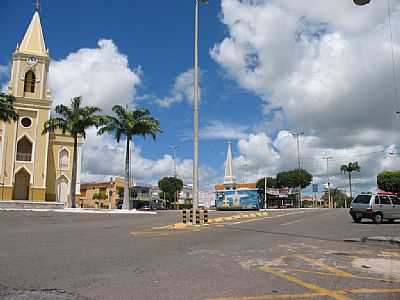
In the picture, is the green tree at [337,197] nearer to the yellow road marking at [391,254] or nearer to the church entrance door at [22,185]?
the church entrance door at [22,185]

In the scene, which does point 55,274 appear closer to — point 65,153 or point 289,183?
point 65,153

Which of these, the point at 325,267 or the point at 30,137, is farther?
the point at 30,137

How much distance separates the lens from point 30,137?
2055 inches

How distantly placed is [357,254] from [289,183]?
93.3 metres

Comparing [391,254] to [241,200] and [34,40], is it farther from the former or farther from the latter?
[34,40]

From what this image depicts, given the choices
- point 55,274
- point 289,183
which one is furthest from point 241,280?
point 289,183

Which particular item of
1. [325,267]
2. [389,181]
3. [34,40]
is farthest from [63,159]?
[389,181]

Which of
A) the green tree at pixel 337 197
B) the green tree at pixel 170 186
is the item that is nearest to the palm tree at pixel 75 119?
the green tree at pixel 170 186

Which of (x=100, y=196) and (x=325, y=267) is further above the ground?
(x=100, y=196)

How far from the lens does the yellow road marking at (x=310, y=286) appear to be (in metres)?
6.71

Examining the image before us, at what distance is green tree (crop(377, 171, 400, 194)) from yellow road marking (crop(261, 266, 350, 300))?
82747 mm

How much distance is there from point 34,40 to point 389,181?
6796 centimetres

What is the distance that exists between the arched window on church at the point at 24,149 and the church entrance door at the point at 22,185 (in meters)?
1.59

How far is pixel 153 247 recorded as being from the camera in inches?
500
